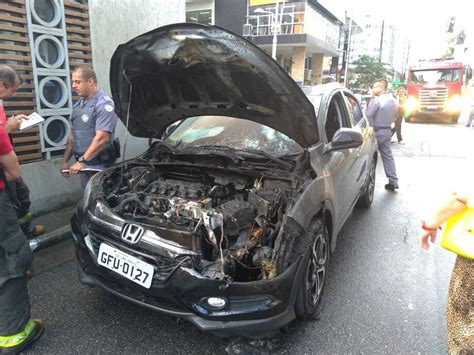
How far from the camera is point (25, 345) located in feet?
7.77

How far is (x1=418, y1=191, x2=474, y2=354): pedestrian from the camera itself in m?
1.68

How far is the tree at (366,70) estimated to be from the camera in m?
45.7

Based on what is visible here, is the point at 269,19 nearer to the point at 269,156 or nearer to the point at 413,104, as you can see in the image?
the point at 413,104

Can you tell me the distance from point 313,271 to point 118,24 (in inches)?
186

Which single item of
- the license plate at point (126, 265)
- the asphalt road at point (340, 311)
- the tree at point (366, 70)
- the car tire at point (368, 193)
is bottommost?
the asphalt road at point (340, 311)

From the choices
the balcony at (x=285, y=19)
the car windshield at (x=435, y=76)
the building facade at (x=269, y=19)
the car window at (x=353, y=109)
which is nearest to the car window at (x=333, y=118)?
the car window at (x=353, y=109)

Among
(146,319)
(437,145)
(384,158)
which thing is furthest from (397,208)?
(437,145)

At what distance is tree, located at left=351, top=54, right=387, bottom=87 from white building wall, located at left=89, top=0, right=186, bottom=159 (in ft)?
144

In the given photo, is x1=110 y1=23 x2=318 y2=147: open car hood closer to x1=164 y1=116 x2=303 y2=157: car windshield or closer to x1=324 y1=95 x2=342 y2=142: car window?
x1=164 y1=116 x2=303 y2=157: car windshield

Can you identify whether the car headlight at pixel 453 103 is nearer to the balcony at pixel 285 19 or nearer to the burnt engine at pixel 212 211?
the balcony at pixel 285 19

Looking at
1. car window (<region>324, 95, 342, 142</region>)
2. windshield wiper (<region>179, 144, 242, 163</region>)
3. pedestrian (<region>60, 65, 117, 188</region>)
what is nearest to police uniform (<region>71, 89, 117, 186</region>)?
pedestrian (<region>60, 65, 117, 188</region>)

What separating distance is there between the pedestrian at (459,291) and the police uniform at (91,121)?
298 centimetres

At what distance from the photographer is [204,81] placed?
2.80 m

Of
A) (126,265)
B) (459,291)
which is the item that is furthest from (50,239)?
(459,291)
